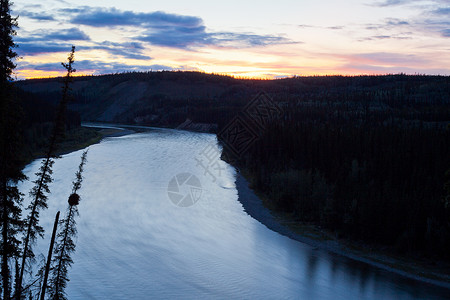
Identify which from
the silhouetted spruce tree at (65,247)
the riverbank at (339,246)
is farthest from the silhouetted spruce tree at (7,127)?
the riverbank at (339,246)

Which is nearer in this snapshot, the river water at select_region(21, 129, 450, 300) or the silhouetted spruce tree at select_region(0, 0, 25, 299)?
the silhouetted spruce tree at select_region(0, 0, 25, 299)

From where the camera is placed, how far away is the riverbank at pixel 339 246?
24.7m

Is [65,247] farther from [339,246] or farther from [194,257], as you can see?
[339,246]

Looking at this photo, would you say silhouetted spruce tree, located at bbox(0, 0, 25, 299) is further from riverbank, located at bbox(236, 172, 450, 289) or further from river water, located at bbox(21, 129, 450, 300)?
riverbank, located at bbox(236, 172, 450, 289)

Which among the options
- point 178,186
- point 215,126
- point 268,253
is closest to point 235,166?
point 178,186

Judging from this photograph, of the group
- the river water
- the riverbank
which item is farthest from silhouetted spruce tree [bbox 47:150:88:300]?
the riverbank

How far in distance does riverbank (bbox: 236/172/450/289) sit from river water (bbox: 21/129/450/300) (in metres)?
0.70

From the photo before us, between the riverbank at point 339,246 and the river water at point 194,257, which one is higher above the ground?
the riverbank at point 339,246

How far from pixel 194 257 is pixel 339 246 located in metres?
10.3

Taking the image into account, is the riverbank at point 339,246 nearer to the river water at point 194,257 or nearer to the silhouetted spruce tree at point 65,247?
the river water at point 194,257

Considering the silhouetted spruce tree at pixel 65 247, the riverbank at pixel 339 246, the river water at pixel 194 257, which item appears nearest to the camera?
the silhouetted spruce tree at pixel 65 247

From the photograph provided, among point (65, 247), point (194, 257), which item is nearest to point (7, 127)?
point (65, 247)

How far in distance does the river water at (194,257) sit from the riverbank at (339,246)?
0.70 meters

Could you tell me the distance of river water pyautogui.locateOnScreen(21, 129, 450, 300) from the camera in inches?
888
